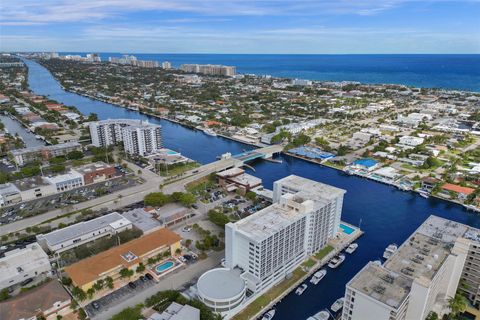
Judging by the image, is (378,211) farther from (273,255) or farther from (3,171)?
(3,171)

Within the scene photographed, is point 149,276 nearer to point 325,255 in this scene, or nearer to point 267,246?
point 267,246

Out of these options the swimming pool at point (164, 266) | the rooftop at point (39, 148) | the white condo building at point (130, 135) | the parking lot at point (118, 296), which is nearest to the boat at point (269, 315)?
the parking lot at point (118, 296)

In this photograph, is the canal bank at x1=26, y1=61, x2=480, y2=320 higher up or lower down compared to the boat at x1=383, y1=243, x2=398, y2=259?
lower down

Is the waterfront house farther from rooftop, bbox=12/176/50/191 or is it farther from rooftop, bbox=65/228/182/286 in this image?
rooftop, bbox=12/176/50/191

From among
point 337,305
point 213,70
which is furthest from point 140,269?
point 213,70

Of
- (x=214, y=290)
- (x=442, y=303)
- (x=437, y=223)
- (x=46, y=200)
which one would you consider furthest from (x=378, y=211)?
(x=46, y=200)

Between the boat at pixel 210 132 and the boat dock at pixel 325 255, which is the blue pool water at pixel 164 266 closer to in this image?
the boat dock at pixel 325 255

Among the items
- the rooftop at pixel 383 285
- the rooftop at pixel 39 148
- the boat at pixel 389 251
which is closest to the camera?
the rooftop at pixel 383 285

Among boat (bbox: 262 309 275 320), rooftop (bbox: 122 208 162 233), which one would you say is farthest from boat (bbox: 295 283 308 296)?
rooftop (bbox: 122 208 162 233)
